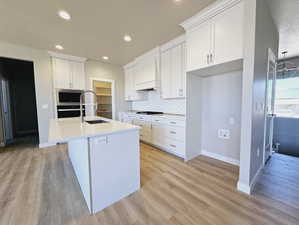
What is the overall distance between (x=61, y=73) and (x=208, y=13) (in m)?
4.07

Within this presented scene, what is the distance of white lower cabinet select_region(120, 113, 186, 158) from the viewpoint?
9.11 feet

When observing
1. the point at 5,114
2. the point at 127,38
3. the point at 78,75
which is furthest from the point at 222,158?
the point at 5,114

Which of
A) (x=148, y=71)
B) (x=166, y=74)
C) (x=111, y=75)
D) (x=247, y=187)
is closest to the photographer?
(x=247, y=187)

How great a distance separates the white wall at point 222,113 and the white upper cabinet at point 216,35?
0.72 metres

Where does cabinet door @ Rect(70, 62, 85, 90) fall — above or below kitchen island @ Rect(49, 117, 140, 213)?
above

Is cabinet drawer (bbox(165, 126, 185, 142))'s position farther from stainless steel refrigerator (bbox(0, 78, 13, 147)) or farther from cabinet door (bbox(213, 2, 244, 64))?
stainless steel refrigerator (bbox(0, 78, 13, 147))

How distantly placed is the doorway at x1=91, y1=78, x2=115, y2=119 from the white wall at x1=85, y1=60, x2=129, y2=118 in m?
0.15

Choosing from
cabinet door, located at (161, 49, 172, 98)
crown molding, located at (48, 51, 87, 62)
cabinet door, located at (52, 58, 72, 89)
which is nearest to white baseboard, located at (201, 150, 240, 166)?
cabinet door, located at (161, 49, 172, 98)

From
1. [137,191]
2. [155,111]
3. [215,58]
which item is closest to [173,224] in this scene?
[137,191]

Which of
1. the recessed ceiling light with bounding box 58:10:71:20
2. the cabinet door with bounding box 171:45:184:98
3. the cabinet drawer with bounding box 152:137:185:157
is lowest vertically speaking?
the cabinet drawer with bounding box 152:137:185:157

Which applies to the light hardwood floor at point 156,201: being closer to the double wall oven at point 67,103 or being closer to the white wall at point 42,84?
the white wall at point 42,84

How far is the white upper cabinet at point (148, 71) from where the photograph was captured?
3.60m

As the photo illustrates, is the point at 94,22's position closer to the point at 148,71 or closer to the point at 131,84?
the point at 148,71

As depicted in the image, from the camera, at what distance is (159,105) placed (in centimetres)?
416
